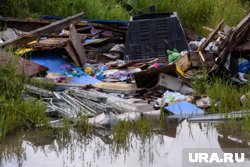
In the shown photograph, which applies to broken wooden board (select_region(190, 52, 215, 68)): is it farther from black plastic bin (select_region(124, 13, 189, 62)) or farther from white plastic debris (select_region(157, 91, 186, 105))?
black plastic bin (select_region(124, 13, 189, 62))

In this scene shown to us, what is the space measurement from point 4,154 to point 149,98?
2731 millimetres

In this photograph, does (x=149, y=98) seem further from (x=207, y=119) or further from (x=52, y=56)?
(x=52, y=56)

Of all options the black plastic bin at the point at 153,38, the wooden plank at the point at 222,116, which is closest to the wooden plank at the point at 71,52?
the black plastic bin at the point at 153,38

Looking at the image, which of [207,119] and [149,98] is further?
Answer: [149,98]

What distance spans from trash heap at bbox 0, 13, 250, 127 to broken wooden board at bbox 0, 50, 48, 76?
16 millimetres

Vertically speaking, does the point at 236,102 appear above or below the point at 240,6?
below

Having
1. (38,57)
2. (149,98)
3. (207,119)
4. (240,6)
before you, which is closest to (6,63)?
(38,57)

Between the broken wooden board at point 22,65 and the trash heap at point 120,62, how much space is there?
16 millimetres

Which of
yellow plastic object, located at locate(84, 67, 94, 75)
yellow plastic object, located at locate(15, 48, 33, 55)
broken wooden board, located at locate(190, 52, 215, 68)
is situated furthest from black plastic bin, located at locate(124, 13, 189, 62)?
yellow plastic object, located at locate(15, 48, 33, 55)

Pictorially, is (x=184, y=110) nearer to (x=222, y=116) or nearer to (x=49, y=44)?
(x=222, y=116)

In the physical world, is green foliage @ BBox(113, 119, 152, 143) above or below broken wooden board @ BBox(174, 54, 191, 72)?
below

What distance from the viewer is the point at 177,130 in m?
7.00

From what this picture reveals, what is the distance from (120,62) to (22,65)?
2.05m

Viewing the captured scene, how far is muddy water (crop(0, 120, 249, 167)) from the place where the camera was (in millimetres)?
5934
